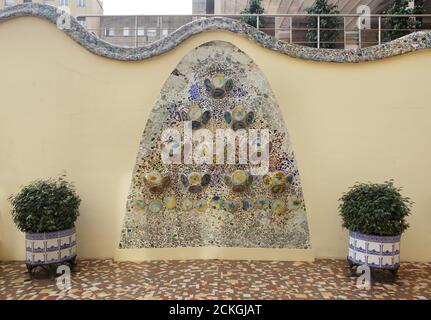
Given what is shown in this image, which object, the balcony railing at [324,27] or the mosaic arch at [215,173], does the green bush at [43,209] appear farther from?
the balcony railing at [324,27]

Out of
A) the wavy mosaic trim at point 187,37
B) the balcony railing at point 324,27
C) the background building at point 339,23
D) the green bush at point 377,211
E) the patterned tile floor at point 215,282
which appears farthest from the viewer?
the background building at point 339,23

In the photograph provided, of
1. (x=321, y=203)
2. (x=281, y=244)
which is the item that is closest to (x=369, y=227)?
(x=321, y=203)

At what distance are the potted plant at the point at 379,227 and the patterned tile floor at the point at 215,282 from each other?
21 centimetres

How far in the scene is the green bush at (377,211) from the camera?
2.79 meters

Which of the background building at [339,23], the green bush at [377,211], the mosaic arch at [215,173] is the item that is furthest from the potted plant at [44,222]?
the background building at [339,23]

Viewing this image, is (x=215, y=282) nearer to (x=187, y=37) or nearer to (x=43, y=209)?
(x=43, y=209)

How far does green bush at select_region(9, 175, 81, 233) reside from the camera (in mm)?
2869

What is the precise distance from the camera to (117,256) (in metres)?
3.38

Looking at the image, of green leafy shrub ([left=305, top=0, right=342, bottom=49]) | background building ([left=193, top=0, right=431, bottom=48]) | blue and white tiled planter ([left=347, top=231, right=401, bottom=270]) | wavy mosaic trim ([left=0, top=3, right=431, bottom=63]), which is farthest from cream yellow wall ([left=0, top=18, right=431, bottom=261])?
green leafy shrub ([left=305, top=0, right=342, bottom=49])

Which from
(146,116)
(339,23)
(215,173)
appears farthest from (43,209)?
(339,23)

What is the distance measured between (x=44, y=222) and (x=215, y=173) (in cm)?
162

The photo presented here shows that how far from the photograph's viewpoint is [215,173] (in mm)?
3396

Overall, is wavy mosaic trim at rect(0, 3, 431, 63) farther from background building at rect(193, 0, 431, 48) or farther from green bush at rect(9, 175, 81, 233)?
background building at rect(193, 0, 431, 48)

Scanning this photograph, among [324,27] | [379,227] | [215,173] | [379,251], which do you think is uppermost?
[324,27]
